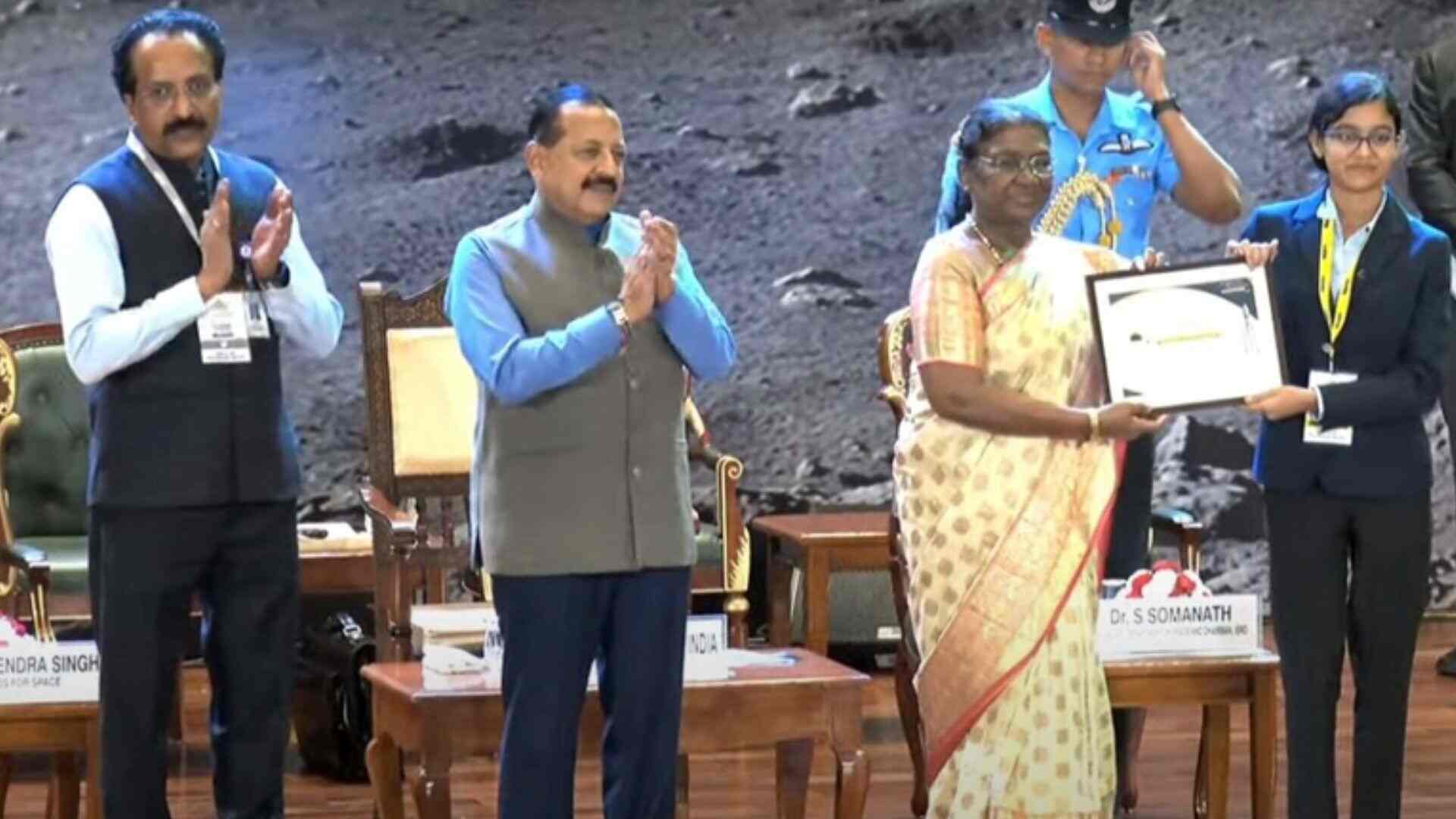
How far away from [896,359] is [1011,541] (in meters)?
1.77

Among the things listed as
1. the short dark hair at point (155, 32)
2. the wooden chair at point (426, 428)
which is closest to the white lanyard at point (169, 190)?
the short dark hair at point (155, 32)

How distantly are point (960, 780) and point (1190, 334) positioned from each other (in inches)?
32.5

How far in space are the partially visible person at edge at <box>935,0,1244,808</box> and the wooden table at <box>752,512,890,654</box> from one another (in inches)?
74.6

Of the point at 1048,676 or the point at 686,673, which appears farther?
the point at 686,673

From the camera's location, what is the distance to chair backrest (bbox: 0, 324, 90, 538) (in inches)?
258

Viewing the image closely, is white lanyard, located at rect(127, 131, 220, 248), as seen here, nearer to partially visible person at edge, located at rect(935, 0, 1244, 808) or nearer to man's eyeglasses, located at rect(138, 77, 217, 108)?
man's eyeglasses, located at rect(138, 77, 217, 108)

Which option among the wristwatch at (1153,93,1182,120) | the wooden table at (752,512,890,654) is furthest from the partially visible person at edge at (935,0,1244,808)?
the wooden table at (752,512,890,654)

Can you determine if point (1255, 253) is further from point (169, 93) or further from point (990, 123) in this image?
point (169, 93)

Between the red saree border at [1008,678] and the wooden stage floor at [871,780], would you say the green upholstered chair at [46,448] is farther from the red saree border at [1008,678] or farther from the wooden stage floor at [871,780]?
the red saree border at [1008,678]

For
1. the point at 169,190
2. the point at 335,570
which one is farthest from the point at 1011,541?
the point at 335,570

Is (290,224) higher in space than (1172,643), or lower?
higher

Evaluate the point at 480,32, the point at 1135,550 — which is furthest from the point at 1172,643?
the point at 480,32

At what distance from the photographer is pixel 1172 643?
514 cm

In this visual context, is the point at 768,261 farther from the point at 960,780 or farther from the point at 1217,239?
the point at 960,780
